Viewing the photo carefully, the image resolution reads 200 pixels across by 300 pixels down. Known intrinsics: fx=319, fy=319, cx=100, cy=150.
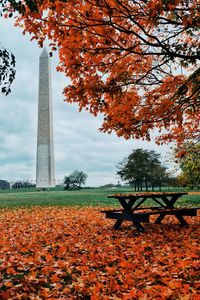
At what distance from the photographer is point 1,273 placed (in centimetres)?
491

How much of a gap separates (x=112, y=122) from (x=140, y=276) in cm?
478

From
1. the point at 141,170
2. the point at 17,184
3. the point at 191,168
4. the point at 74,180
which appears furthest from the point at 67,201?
the point at 17,184

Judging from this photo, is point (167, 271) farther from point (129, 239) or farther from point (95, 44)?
point (95, 44)

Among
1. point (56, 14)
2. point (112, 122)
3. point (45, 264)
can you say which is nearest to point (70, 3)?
point (56, 14)

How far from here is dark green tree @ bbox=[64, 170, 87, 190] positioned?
54.0m

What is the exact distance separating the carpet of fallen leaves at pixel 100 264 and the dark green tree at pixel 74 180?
45067mm

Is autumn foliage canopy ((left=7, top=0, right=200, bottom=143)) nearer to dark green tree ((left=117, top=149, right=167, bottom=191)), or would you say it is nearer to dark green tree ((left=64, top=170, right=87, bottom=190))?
dark green tree ((left=117, top=149, right=167, bottom=191))

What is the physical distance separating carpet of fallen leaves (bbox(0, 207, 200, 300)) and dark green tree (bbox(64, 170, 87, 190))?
4507cm

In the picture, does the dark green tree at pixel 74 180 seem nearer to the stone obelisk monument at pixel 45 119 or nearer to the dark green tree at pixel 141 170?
the dark green tree at pixel 141 170

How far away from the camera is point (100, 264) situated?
5.28m

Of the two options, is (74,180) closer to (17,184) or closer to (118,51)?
(17,184)

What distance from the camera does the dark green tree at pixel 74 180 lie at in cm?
5397

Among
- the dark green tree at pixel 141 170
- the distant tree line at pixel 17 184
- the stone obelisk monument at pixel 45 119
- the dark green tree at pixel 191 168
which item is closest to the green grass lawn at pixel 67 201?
the dark green tree at pixel 191 168

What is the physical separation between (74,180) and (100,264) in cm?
5148
